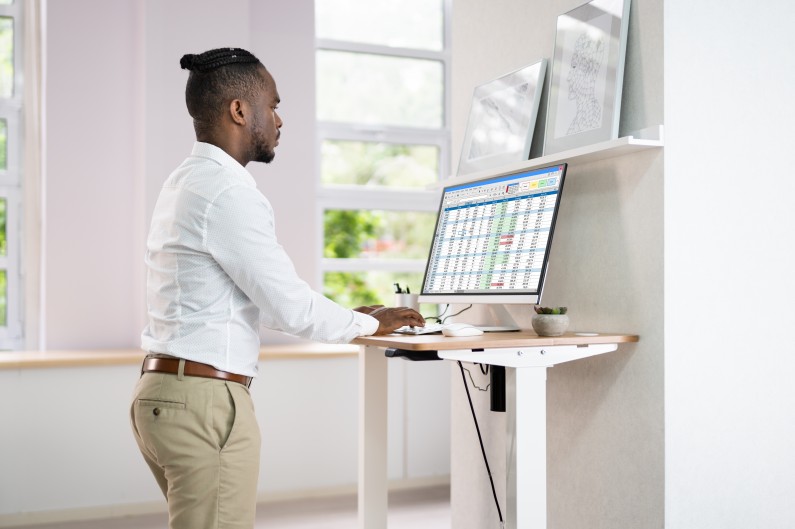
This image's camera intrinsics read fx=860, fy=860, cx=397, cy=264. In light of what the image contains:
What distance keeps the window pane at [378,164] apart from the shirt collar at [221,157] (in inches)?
109

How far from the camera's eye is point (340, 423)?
13.1ft

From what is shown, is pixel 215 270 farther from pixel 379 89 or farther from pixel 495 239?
pixel 379 89

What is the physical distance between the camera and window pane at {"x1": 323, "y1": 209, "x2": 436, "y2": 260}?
4570mm

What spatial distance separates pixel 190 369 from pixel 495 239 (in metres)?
1.00

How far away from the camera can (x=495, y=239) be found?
2381mm

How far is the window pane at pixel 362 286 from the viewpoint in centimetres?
456

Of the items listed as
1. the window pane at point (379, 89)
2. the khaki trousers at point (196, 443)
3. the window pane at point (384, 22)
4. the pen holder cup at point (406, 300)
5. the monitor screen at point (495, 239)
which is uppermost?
the window pane at point (384, 22)

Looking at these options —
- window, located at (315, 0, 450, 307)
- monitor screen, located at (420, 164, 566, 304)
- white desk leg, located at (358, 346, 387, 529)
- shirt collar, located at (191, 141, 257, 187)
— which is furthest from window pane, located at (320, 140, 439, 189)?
shirt collar, located at (191, 141, 257, 187)

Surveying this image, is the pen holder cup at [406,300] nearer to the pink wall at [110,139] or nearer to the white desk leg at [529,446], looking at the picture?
the white desk leg at [529,446]

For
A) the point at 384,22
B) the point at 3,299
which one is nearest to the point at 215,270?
the point at 3,299

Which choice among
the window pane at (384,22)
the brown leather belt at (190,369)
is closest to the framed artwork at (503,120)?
the brown leather belt at (190,369)
